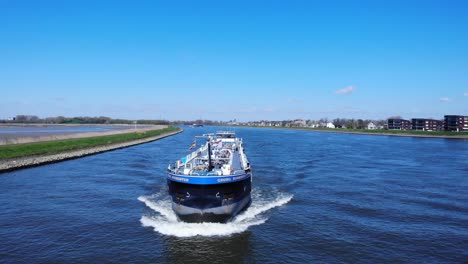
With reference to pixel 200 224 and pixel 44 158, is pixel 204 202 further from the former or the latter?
pixel 44 158

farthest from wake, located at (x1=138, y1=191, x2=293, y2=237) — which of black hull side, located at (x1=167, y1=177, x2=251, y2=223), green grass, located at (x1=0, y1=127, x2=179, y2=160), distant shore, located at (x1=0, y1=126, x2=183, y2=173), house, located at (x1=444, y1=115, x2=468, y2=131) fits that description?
house, located at (x1=444, y1=115, x2=468, y2=131)

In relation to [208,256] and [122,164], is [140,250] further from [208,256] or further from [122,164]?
[122,164]

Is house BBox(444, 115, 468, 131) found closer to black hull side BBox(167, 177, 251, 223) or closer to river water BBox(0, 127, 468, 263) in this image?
river water BBox(0, 127, 468, 263)

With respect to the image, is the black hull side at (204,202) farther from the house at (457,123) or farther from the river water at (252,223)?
the house at (457,123)

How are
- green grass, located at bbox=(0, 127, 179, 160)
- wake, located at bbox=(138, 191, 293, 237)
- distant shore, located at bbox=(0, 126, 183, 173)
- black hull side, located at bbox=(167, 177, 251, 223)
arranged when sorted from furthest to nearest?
green grass, located at bbox=(0, 127, 179, 160)
distant shore, located at bbox=(0, 126, 183, 173)
black hull side, located at bbox=(167, 177, 251, 223)
wake, located at bbox=(138, 191, 293, 237)

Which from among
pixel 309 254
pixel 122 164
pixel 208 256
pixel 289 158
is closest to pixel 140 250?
pixel 208 256

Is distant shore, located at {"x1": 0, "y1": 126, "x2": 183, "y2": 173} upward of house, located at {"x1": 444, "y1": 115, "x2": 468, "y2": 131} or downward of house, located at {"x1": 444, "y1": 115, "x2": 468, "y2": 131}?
downward

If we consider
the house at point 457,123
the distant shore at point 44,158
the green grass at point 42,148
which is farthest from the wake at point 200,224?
the house at point 457,123
